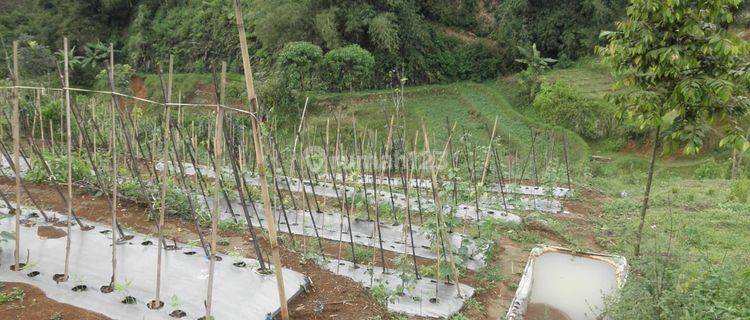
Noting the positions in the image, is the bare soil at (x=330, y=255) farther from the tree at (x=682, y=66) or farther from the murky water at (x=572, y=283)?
the tree at (x=682, y=66)

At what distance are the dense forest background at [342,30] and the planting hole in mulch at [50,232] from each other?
12414 mm

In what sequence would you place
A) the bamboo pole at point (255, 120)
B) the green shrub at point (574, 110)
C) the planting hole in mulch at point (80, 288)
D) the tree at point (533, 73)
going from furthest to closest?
the tree at point (533, 73)
the green shrub at point (574, 110)
the planting hole in mulch at point (80, 288)
the bamboo pole at point (255, 120)

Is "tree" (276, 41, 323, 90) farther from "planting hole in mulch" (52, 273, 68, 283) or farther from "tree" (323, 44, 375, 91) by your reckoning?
"planting hole in mulch" (52, 273, 68, 283)

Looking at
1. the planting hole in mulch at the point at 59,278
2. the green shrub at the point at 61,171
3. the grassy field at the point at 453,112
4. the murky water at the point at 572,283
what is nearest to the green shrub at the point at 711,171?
the grassy field at the point at 453,112

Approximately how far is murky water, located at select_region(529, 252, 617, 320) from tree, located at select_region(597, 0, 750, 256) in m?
1.07

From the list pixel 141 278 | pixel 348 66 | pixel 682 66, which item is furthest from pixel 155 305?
pixel 348 66

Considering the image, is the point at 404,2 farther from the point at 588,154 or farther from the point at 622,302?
the point at 622,302

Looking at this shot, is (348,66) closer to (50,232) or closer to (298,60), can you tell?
(298,60)

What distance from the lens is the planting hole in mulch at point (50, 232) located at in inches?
160

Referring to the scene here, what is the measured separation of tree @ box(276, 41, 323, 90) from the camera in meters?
15.9

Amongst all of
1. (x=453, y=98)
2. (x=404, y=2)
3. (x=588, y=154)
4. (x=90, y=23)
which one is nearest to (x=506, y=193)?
(x=588, y=154)

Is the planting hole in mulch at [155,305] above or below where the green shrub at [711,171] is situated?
above

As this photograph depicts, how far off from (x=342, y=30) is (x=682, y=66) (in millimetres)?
14676

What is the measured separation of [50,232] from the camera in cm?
415
